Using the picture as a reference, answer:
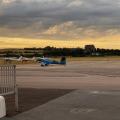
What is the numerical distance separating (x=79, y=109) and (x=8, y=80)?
6.41 ft

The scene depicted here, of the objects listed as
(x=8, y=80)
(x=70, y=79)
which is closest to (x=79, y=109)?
(x=8, y=80)

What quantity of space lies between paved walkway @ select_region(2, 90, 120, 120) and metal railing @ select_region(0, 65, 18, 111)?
0.76 meters

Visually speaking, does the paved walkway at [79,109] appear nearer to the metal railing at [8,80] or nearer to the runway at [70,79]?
the metal railing at [8,80]

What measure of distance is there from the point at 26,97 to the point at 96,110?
12.7ft

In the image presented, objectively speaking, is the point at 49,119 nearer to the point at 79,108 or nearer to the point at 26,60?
the point at 79,108

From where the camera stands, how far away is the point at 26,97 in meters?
16.1

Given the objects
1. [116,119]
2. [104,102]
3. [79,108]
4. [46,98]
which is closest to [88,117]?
[116,119]

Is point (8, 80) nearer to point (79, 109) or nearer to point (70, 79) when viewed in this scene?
point (79, 109)

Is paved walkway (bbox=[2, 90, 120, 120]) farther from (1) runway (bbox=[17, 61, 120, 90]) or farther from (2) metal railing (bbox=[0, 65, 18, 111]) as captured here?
(1) runway (bbox=[17, 61, 120, 90])

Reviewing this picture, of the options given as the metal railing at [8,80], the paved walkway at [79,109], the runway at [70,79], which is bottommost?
the runway at [70,79]

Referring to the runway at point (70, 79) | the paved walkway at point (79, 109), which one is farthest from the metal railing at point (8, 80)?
the runway at point (70, 79)

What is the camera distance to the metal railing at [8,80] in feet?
41.6

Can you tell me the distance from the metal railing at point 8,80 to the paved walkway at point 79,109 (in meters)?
0.76

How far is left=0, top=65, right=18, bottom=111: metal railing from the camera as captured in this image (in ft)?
41.6
